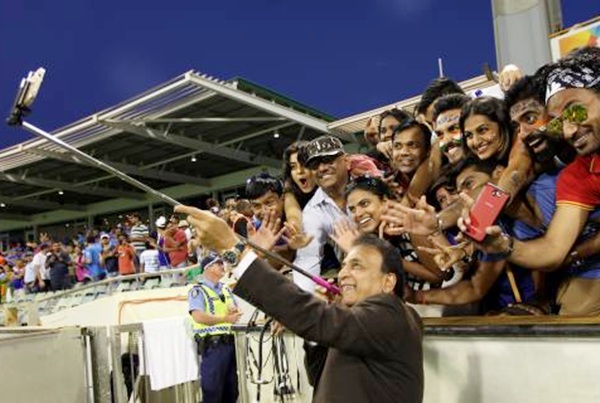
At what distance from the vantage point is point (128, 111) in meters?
14.9

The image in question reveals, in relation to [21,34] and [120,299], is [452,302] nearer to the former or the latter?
[120,299]

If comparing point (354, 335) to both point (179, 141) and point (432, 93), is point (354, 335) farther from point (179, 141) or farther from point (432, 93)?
point (179, 141)

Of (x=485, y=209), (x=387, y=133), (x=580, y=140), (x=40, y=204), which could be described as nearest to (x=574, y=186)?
(x=580, y=140)

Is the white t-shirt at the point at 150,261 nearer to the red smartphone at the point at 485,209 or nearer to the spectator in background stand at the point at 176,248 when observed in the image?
the spectator in background stand at the point at 176,248

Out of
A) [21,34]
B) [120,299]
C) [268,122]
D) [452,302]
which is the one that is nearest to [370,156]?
[452,302]

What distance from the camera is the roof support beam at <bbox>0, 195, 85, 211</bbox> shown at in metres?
24.2

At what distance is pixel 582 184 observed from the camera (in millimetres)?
2213

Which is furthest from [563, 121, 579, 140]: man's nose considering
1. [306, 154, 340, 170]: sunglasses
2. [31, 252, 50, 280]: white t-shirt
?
[31, 252, 50, 280]: white t-shirt

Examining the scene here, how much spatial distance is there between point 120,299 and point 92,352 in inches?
238

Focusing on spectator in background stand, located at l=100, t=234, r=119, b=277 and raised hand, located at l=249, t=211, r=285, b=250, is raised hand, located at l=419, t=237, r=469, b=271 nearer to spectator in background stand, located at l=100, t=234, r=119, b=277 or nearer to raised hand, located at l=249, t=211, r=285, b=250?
raised hand, located at l=249, t=211, r=285, b=250

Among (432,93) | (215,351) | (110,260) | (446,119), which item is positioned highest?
(432,93)

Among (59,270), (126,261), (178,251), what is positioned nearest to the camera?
(178,251)

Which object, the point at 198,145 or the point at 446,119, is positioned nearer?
the point at 446,119

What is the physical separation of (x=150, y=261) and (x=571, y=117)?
10.5m
